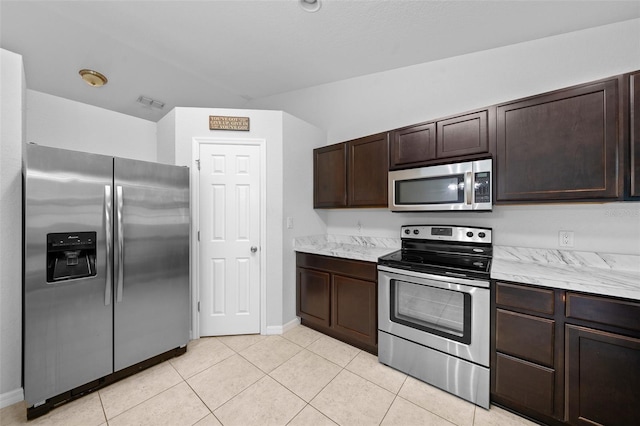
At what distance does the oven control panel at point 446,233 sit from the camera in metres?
2.20

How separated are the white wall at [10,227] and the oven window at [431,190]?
3134 mm

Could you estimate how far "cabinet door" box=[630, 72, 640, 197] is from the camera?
57.0 inches

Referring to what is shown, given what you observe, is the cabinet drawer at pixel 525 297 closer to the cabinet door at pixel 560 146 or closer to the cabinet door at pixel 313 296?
the cabinet door at pixel 560 146

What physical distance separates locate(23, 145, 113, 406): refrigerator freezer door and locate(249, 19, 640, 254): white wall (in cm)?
241

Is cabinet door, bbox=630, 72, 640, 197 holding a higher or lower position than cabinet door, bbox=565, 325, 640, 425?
higher

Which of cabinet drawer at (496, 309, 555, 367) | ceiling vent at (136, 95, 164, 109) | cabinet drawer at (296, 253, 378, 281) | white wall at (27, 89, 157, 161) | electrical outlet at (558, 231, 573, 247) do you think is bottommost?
cabinet drawer at (496, 309, 555, 367)

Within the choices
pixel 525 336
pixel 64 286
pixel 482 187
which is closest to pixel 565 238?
pixel 482 187

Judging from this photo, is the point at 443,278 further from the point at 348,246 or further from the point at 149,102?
the point at 149,102

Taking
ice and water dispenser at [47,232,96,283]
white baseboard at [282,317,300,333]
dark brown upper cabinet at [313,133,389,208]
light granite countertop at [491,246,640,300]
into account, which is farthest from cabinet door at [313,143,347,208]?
ice and water dispenser at [47,232,96,283]

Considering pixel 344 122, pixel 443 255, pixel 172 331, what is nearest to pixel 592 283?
pixel 443 255

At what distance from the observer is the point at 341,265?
8.17 ft

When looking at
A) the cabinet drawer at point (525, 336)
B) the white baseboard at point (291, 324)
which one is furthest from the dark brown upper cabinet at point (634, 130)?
the white baseboard at point (291, 324)

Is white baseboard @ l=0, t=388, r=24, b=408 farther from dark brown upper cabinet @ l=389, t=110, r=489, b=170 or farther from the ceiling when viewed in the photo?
dark brown upper cabinet @ l=389, t=110, r=489, b=170

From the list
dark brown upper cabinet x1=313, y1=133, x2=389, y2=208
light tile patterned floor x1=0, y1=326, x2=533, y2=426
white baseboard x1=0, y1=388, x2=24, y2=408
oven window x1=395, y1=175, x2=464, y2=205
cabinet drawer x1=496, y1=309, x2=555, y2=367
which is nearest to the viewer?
cabinet drawer x1=496, y1=309, x2=555, y2=367
